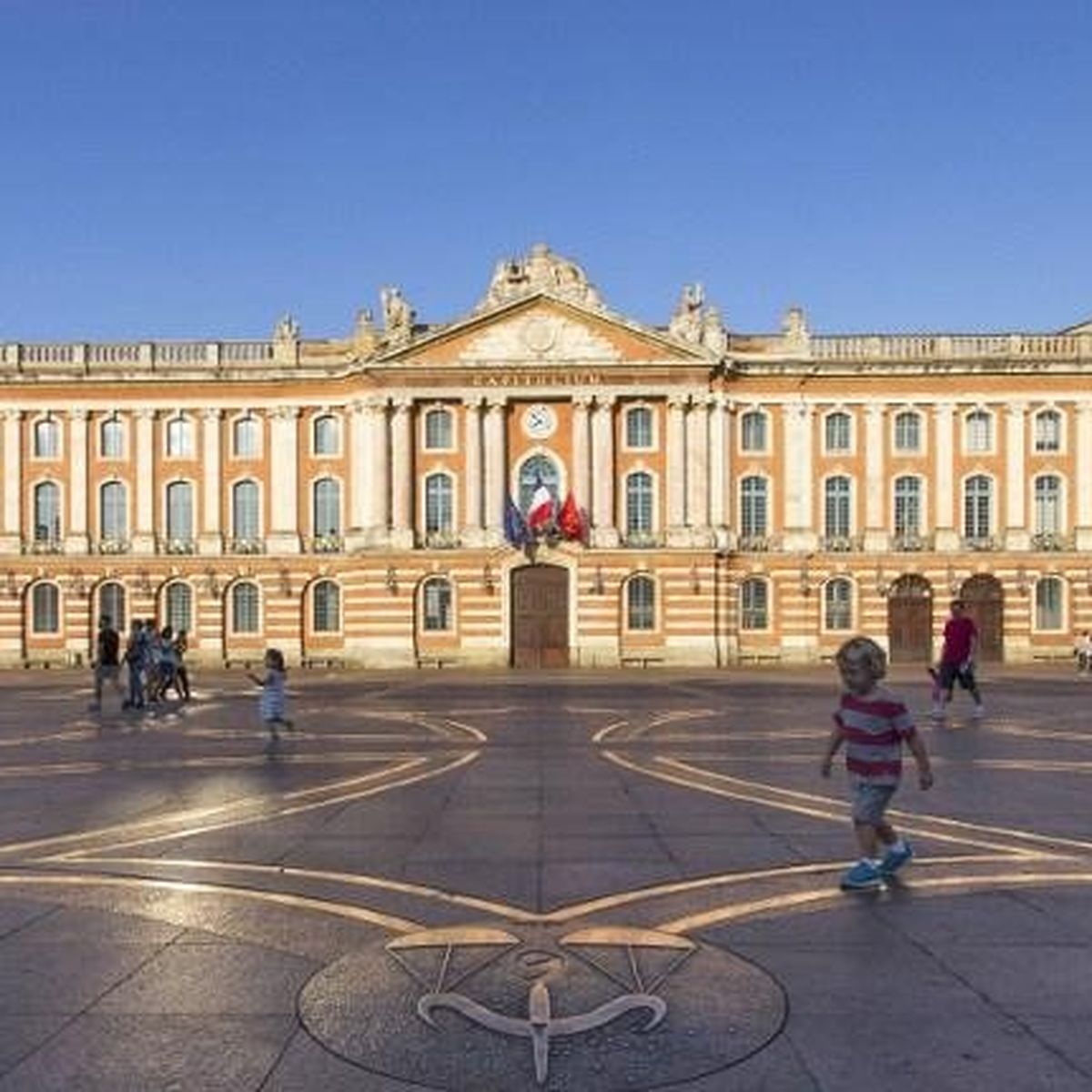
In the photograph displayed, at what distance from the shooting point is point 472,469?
5062 cm

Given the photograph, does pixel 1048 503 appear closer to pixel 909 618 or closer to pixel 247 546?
pixel 909 618

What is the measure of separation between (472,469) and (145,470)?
575 inches

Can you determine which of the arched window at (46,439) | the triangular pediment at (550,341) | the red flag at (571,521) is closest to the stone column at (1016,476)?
the triangular pediment at (550,341)

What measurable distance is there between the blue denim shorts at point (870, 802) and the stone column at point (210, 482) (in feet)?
153

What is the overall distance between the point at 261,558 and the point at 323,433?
19.8 feet

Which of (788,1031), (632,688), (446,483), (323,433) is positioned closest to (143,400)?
(323,433)

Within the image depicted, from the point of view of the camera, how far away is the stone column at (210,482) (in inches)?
2082

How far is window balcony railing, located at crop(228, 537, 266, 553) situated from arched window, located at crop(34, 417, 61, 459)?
861 cm

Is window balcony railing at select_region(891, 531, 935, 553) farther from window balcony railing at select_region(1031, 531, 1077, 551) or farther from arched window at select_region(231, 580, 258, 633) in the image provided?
arched window at select_region(231, 580, 258, 633)

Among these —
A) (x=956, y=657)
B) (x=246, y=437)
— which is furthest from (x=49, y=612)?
(x=956, y=657)

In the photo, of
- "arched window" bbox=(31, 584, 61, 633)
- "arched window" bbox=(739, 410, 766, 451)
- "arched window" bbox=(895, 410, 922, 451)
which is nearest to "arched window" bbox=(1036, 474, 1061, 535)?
"arched window" bbox=(895, 410, 922, 451)

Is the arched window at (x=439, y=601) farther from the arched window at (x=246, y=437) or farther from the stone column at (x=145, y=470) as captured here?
the stone column at (x=145, y=470)

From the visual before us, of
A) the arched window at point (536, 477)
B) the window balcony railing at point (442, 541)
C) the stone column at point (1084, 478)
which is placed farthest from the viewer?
the stone column at point (1084, 478)

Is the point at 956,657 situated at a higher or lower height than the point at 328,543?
lower
